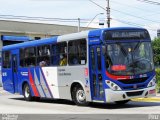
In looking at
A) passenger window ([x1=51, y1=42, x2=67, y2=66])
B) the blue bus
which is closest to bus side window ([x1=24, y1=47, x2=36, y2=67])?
the blue bus

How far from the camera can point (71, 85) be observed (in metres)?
19.6

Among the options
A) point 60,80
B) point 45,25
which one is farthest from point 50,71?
point 45,25

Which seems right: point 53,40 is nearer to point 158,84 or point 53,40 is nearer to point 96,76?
point 96,76

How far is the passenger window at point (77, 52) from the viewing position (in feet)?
60.7

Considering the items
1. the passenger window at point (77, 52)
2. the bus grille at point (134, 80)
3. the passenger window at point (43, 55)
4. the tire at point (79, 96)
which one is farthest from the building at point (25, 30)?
the bus grille at point (134, 80)

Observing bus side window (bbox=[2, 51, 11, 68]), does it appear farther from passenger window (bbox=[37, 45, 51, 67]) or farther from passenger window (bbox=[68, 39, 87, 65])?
passenger window (bbox=[68, 39, 87, 65])

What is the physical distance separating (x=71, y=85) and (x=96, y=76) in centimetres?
205

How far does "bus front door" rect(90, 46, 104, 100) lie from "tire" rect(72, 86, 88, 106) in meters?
0.89

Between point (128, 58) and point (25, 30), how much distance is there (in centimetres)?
4604

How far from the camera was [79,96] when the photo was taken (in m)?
19.1

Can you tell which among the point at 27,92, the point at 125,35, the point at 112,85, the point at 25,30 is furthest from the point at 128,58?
the point at 25,30

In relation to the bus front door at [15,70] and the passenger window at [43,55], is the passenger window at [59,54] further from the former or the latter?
the bus front door at [15,70]

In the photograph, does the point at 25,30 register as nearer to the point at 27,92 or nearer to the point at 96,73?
the point at 27,92

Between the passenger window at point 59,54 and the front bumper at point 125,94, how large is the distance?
11.1 ft
